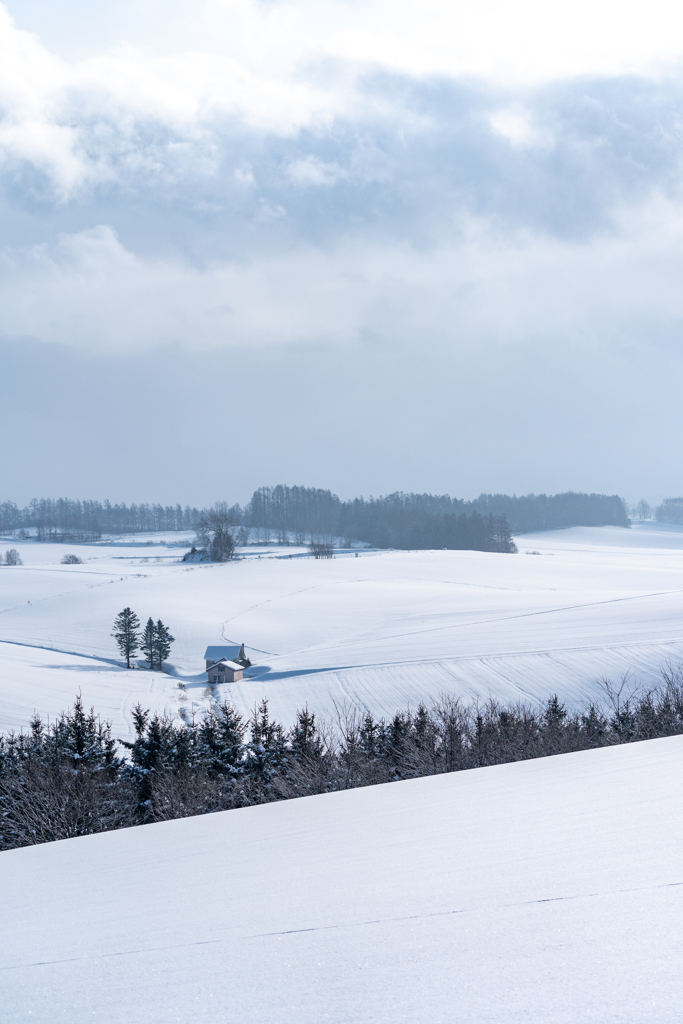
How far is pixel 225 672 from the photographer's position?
3378 centimetres

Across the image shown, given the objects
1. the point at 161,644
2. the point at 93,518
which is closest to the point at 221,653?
the point at 161,644

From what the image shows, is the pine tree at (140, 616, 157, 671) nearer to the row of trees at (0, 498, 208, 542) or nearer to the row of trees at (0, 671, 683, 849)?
the row of trees at (0, 671, 683, 849)

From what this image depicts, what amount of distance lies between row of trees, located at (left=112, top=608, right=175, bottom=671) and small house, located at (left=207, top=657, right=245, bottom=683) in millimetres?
5421

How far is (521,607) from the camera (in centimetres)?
4597

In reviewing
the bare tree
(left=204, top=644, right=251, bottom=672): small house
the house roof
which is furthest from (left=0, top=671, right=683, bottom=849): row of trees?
the bare tree

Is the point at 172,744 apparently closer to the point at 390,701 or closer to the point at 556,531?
the point at 390,701

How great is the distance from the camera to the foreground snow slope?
94.0 inches

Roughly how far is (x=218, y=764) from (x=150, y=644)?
25006 millimetres

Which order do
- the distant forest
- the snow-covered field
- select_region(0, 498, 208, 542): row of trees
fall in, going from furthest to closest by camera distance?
1. select_region(0, 498, 208, 542): row of trees
2. the distant forest
3. the snow-covered field

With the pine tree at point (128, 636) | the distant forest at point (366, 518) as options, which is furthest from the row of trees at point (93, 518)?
the pine tree at point (128, 636)

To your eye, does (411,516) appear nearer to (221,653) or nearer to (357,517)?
(357,517)

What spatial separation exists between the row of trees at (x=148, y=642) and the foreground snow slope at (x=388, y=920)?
33787 millimetres

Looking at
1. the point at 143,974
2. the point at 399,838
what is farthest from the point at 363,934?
the point at 399,838

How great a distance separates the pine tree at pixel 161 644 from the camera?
1512 inches
